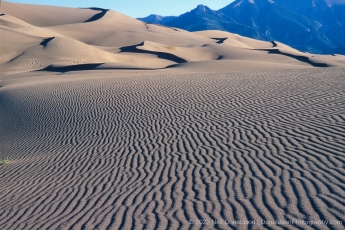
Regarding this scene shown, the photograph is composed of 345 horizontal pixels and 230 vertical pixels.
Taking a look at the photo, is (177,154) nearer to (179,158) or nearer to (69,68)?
(179,158)

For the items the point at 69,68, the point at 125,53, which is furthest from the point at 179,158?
the point at 125,53

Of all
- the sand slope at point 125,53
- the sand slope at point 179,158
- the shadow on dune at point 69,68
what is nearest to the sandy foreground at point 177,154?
the sand slope at point 179,158

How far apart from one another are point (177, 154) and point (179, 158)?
335 millimetres

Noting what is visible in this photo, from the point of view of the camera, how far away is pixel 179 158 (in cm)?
899

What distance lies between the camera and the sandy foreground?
6.06 meters

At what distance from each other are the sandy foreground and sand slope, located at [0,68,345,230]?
32 mm

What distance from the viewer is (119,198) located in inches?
275

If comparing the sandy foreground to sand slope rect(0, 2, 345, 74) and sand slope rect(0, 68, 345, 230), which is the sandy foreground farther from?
sand slope rect(0, 2, 345, 74)

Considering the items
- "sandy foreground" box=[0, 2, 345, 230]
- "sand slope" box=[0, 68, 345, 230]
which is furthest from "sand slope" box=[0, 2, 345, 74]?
"sand slope" box=[0, 68, 345, 230]

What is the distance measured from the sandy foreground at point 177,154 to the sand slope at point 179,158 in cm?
3

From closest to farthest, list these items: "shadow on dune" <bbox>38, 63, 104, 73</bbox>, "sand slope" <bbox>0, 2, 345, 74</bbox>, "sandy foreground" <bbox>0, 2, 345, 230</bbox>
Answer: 1. "sandy foreground" <bbox>0, 2, 345, 230</bbox>
2. "shadow on dune" <bbox>38, 63, 104, 73</bbox>
3. "sand slope" <bbox>0, 2, 345, 74</bbox>

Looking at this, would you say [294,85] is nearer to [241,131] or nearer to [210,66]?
[241,131]

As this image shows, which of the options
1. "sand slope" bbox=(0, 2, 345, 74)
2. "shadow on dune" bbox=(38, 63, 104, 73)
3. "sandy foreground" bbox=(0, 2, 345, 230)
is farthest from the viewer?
"sand slope" bbox=(0, 2, 345, 74)

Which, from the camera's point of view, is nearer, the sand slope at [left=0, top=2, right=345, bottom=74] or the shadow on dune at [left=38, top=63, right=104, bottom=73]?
the shadow on dune at [left=38, top=63, right=104, bottom=73]
